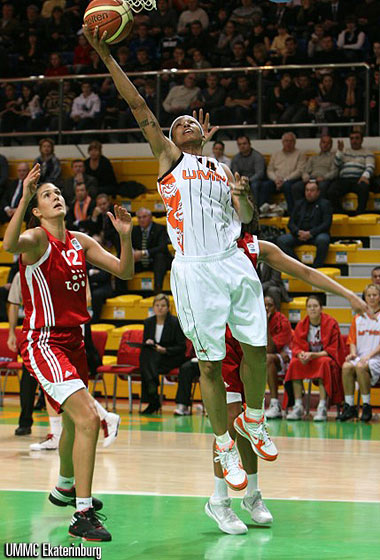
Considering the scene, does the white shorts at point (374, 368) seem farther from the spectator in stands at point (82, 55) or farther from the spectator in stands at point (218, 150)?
the spectator in stands at point (82, 55)

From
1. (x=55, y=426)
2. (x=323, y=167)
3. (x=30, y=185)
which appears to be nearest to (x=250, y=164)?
(x=323, y=167)

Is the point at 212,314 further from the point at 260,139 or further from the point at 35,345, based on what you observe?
the point at 260,139

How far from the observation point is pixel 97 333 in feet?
41.9

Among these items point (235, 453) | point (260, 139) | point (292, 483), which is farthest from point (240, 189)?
point (260, 139)

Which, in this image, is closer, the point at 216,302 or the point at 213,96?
the point at 216,302

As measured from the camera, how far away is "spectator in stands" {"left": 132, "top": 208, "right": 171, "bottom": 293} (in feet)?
47.3

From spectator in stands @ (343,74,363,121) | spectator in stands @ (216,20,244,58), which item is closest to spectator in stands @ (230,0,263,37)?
spectator in stands @ (216,20,244,58)

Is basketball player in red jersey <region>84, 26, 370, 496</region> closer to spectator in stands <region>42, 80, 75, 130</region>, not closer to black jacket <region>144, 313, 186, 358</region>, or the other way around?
black jacket <region>144, 313, 186, 358</region>

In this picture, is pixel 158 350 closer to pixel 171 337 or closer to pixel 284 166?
pixel 171 337

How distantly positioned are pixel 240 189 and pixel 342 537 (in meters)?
2.11

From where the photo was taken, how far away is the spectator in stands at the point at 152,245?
1442cm

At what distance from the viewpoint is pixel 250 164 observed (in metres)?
15.4

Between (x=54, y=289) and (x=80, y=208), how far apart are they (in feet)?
31.8

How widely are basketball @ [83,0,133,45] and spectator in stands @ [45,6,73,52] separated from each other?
13816 mm
